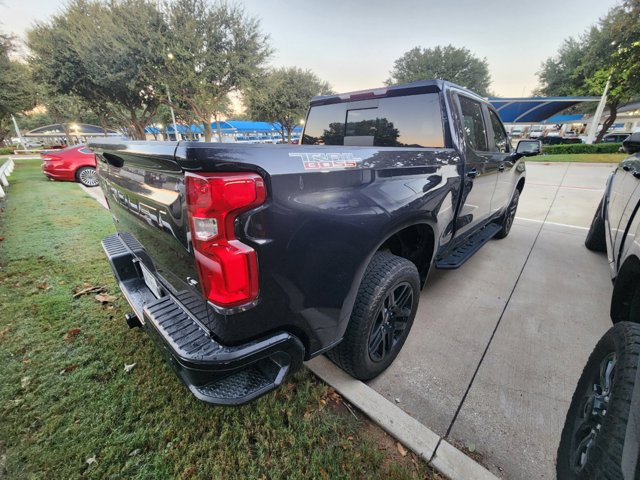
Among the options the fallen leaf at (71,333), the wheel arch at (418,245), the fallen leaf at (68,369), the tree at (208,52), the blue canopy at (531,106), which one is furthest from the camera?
the blue canopy at (531,106)

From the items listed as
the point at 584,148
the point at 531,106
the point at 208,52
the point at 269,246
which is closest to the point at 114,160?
the point at 269,246

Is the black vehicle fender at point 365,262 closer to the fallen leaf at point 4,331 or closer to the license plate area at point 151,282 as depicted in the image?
the license plate area at point 151,282

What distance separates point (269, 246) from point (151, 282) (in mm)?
1084

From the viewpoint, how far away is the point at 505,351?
7.73ft

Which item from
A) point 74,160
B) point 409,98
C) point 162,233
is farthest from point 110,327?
point 74,160

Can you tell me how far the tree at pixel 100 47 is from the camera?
13.7 metres

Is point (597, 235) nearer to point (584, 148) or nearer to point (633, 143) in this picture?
point (633, 143)

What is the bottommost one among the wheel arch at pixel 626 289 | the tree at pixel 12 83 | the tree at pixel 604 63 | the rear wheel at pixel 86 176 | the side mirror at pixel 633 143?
the rear wheel at pixel 86 176

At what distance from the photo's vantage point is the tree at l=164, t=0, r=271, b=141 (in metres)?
13.5

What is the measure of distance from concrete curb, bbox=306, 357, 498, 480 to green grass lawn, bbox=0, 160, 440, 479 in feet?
0.19

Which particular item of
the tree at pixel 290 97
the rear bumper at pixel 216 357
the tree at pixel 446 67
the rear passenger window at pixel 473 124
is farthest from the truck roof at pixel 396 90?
the tree at pixel 446 67

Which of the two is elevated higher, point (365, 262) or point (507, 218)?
point (365, 262)

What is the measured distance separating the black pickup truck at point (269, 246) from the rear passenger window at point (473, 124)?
0.33 m

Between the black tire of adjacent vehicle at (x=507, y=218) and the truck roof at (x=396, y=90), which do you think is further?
the black tire of adjacent vehicle at (x=507, y=218)
